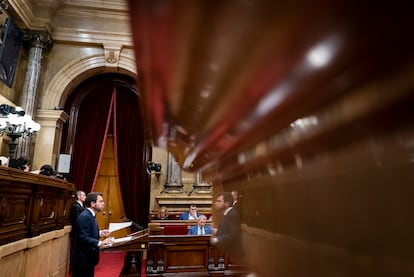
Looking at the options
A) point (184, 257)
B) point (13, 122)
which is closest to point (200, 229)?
point (184, 257)

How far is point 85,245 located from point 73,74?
5.05m

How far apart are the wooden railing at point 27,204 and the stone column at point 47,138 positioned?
7.21ft

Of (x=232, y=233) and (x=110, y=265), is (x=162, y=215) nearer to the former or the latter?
(x=110, y=265)

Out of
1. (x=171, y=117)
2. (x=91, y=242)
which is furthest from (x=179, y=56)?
(x=91, y=242)

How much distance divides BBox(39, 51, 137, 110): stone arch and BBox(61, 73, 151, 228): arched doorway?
46 cm

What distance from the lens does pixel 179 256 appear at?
13.5 feet

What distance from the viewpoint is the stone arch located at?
6488mm

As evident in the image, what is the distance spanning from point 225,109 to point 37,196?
3.48 metres

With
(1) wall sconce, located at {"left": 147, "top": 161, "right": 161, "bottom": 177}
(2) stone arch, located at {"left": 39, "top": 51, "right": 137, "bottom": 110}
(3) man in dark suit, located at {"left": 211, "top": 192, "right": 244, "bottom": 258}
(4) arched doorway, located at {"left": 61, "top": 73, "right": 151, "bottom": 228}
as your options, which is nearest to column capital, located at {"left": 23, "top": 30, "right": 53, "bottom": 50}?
(2) stone arch, located at {"left": 39, "top": 51, "right": 137, "bottom": 110}

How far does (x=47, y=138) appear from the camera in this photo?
244 inches

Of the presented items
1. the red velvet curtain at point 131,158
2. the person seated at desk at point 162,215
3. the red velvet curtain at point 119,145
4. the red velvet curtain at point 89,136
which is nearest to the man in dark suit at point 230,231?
the person seated at desk at point 162,215

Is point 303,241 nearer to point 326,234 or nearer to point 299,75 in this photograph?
point 326,234

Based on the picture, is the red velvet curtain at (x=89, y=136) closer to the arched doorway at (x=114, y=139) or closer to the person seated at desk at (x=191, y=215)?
the arched doorway at (x=114, y=139)

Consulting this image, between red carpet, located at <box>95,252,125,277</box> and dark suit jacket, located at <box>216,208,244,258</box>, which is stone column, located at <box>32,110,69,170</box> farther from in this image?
dark suit jacket, located at <box>216,208,244,258</box>
